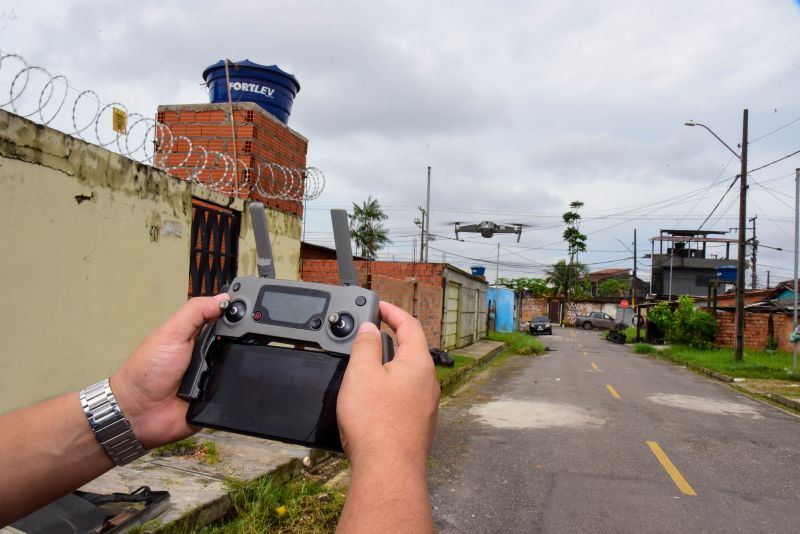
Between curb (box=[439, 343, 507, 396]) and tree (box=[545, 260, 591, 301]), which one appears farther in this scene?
tree (box=[545, 260, 591, 301])

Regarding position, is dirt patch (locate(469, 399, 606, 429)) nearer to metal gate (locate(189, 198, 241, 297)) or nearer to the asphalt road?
the asphalt road

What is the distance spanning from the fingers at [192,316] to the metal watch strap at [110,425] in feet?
0.63

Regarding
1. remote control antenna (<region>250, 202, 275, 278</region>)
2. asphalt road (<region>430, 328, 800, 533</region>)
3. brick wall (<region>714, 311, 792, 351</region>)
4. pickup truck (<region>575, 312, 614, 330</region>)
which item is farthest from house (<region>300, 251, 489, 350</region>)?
pickup truck (<region>575, 312, 614, 330</region>)

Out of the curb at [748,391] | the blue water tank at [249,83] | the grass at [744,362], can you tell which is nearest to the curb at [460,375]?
the blue water tank at [249,83]

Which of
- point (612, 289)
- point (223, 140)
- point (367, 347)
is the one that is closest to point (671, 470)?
point (367, 347)

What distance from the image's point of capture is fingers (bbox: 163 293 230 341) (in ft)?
4.24

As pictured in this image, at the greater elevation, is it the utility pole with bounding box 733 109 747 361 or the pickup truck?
the utility pole with bounding box 733 109 747 361

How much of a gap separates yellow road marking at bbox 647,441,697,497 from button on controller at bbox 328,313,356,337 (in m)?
4.88

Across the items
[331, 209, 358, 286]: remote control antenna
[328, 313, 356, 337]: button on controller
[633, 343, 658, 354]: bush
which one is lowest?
[633, 343, 658, 354]: bush

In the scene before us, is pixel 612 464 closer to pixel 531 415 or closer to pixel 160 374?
pixel 531 415

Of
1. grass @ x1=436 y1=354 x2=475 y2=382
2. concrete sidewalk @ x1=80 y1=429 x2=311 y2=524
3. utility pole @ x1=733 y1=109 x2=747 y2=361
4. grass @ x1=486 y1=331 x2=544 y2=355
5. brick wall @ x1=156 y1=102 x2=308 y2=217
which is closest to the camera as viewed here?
concrete sidewalk @ x1=80 y1=429 x2=311 y2=524

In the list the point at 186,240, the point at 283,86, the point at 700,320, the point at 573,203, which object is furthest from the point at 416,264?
the point at 573,203

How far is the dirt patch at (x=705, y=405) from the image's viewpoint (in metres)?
9.38

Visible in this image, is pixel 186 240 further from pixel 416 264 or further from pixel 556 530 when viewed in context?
pixel 416 264
